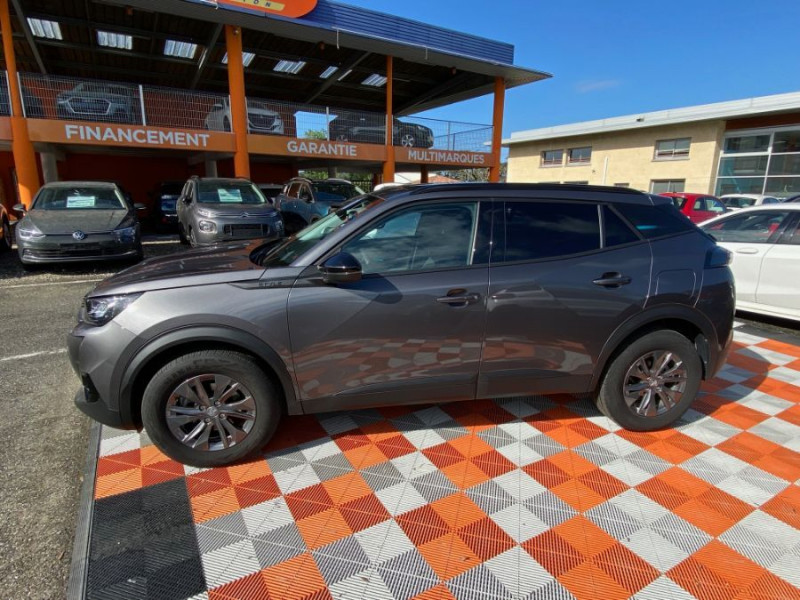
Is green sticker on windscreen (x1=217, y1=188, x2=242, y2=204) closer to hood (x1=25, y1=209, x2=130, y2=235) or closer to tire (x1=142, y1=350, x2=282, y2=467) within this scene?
hood (x1=25, y1=209, x2=130, y2=235)

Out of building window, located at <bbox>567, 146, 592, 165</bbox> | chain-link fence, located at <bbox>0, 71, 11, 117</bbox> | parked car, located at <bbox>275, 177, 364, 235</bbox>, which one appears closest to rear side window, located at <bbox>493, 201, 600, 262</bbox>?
parked car, located at <bbox>275, 177, 364, 235</bbox>

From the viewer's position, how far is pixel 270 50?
625 inches

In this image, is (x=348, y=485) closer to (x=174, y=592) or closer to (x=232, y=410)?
(x=232, y=410)

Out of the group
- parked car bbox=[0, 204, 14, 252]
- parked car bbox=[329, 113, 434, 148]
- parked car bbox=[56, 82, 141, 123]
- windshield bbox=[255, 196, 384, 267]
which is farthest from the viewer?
parked car bbox=[329, 113, 434, 148]

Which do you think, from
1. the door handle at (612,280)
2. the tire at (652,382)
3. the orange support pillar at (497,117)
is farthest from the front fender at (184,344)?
the orange support pillar at (497,117)

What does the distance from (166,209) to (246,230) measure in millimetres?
7401

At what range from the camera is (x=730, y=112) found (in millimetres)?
20328

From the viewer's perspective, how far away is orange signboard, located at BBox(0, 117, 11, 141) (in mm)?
10695

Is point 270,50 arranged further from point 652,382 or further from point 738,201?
point 738,201

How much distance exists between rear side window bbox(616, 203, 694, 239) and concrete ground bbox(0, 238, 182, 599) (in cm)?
372

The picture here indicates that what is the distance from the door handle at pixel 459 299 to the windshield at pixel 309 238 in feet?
2.39

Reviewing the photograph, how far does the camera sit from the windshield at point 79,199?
8305 mm

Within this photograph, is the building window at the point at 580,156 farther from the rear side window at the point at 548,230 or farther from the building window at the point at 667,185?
the rear side window at the point at 548,230

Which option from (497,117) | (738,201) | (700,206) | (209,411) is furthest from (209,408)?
(738,201)
